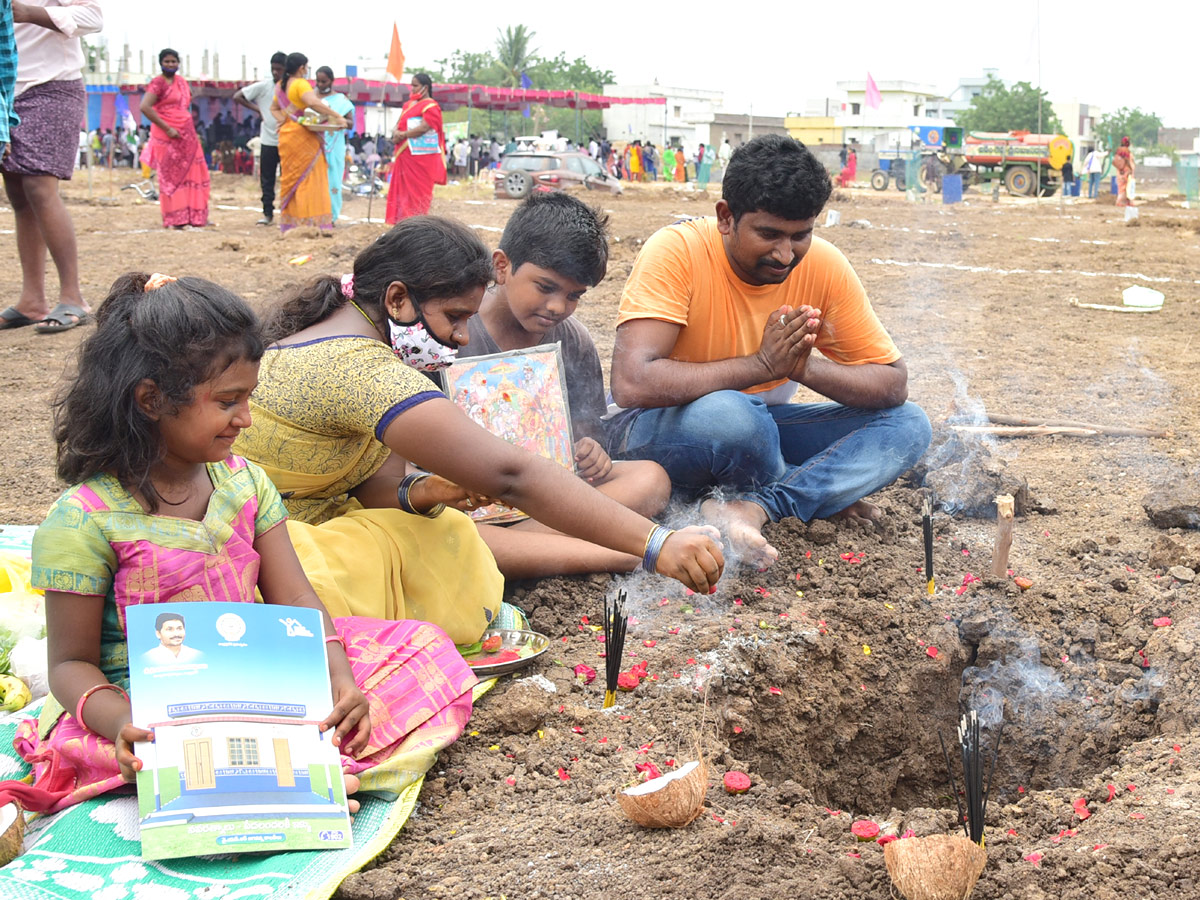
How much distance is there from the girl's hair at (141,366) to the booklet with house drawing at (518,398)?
3.57 feet

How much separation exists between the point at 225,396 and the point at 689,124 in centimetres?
5859

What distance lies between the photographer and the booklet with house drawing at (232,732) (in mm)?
1887

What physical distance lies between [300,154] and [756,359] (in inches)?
348

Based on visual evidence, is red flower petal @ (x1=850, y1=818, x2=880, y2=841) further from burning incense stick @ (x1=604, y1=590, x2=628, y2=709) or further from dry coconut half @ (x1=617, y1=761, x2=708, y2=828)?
burning incense stick @ (x1=604, y1=590, x2=628, y2=709)

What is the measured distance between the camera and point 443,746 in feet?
7.52

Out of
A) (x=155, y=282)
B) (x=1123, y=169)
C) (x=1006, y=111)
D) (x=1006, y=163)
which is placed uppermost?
(x=1006, y=111)

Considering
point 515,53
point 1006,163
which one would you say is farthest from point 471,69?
point 1006,163

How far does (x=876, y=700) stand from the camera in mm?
3023

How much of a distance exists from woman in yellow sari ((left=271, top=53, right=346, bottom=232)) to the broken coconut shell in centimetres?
1031

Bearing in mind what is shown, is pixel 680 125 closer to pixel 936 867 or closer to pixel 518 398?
pixel 518 398

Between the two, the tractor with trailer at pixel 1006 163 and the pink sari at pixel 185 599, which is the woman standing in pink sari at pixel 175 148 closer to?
the pink sari at pixel 185 599

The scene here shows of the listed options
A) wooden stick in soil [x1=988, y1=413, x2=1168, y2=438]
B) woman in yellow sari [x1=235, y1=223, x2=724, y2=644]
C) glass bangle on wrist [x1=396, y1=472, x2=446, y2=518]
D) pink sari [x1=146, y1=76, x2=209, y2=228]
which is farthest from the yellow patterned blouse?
pink sari [x1=146, y1=76, x2=209, y2=228]

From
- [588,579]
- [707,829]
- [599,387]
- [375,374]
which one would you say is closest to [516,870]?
[707,829]

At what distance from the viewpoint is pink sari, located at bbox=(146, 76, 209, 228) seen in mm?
11391
